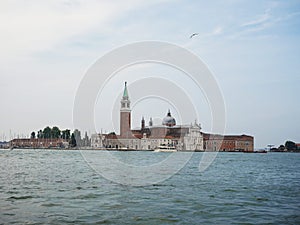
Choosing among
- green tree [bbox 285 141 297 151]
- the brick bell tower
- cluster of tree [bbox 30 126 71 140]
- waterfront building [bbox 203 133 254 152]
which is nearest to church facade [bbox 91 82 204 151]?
the brick bell tower

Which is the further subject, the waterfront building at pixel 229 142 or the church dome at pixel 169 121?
the church dome at pixel 169 121

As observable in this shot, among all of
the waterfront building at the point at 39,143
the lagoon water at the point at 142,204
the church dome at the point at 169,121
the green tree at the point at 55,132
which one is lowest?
the lagoon water at the point at 142,204

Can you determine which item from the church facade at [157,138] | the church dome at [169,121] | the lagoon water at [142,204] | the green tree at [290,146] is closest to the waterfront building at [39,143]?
the church facade at [157,138]

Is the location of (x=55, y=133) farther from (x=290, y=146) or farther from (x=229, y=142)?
→ (x=290, y=146)

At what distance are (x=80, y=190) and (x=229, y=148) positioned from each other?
133 meters

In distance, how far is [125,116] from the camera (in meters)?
104

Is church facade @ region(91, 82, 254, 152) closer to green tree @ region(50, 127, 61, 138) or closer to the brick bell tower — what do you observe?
the brick bell tower

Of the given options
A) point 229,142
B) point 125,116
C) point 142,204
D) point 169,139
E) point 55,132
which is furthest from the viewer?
point 55,132

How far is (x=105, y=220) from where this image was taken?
1189 cm

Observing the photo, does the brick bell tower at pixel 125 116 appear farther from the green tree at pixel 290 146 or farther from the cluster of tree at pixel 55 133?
the green tree at pixel 290 146

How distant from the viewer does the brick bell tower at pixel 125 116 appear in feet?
285

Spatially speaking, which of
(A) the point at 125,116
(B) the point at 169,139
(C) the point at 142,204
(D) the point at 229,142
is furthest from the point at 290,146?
(C) the point at 142,204

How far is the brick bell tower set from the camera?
8681 cm

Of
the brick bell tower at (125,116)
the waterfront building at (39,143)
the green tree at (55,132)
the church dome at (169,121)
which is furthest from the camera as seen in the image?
the green tree at (55,132)
